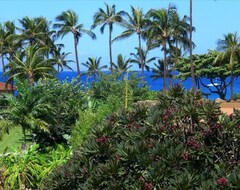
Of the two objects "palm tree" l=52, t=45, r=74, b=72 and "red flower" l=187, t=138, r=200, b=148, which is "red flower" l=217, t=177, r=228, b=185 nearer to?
"red flower" l=187, t=138, r=200, b=148

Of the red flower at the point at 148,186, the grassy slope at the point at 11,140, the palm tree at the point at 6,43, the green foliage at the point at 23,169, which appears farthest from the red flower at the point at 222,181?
the palm tree at the point at 6,43

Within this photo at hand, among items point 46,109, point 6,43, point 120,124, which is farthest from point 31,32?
point 120,124

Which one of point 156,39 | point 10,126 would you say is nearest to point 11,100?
point 10,126

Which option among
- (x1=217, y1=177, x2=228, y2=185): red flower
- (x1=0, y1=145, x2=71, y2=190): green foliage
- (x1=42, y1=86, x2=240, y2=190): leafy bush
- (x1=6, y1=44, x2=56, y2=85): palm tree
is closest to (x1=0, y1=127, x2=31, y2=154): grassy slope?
(x1=6, y1=44, x2=56, y2=85): palm tree

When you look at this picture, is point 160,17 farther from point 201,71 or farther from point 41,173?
point 41,173

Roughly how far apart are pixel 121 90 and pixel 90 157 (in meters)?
40.9

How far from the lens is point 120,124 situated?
6.08 meters

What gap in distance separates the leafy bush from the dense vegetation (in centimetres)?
1

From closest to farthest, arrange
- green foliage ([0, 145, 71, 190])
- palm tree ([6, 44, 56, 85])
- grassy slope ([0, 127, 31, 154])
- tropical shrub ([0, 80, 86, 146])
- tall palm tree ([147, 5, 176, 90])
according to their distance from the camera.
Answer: green foliage ([0, 145, 71, 190]) → tropical shrub ([0, 80, 86, 146]) → grassy slope ([0, 127, 31, 154]) → palm tree ([6, 44, 56, 85]) → tall palm tree ([147, 5, 176, 90])

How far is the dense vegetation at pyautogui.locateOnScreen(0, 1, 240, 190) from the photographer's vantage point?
5336mm

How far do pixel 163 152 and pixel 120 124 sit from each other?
912 millimetres

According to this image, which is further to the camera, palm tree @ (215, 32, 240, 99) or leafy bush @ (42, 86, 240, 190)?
palm tree @ (215, 32, 240, 99)

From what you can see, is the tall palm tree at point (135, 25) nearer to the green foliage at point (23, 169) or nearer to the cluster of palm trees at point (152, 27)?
the cluster of palm trees at point (152, 27)

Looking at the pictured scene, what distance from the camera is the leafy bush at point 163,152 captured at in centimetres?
520
